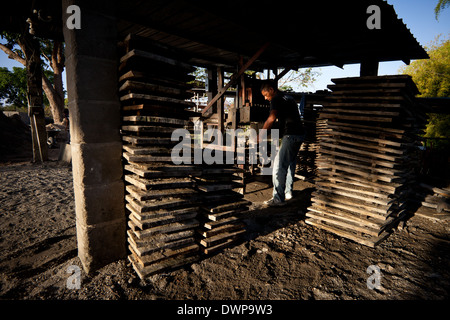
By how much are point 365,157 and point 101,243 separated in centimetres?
391

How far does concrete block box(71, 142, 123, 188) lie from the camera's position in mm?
2303

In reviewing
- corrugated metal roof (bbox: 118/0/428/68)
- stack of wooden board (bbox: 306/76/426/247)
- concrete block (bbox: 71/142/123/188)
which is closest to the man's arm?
stack of wooden board (bbox: 306/76/426/247)

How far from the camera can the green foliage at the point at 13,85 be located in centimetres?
4069

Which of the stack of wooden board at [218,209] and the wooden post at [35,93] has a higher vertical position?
the wooden post at [35,93]

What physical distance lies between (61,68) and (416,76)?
30727mm

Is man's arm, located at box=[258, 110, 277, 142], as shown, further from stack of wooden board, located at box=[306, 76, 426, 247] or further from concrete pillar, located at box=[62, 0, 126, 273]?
concrete pillar, located at box=[62, 0, 126, 273]

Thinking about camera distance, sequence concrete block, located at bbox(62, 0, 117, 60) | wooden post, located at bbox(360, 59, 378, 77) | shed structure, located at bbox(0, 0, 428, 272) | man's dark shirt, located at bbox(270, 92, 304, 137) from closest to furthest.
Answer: concrete block, located at bbox(62, 0, 117, 60)
shed structure, located at bbox(0, 0, 428, 272)
man's dark shirt, located at bbox(270, 92, 304, 137)
wooden post, located at bbox(360, 59, 378, 77)

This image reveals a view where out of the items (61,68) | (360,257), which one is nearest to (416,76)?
(360,257)

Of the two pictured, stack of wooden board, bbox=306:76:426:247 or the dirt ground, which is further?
stack of wooden board, bbox=306:76:426:247

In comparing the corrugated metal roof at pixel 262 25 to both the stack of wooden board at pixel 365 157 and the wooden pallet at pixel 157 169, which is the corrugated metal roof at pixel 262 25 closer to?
the wooden pallet at pixel 157 169

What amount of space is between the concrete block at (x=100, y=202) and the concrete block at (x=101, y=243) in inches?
3.1

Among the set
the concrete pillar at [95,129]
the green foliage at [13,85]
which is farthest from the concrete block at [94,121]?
the green foliage at [13,85]

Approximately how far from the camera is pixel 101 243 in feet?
8.27

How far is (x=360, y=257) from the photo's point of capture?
2871mm
